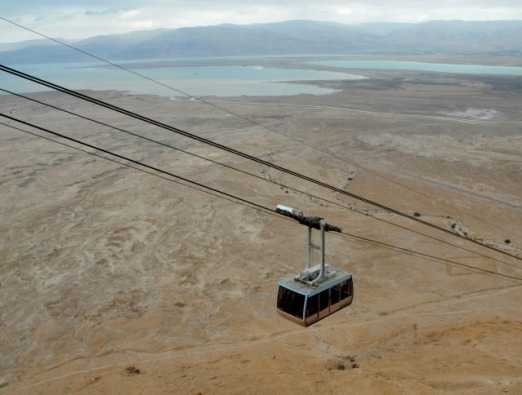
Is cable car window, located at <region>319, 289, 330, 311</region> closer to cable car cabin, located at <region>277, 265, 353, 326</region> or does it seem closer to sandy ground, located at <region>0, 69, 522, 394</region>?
cable car cabin, located at <region>277, 265, 353, 326</region>

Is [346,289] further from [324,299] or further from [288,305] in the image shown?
[288,305]

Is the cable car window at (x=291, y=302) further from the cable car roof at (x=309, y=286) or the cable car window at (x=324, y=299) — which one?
the cable car window at (x=324, y=299)

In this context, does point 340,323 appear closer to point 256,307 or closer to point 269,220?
point 256,307

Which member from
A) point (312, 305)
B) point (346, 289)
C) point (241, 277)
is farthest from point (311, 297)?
point (241, 277)

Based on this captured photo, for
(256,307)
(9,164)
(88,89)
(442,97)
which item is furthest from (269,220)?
(88,89)

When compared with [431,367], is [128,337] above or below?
below

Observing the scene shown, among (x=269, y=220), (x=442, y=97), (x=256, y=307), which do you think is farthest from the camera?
(x=442, y=97)

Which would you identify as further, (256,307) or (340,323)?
(256,307)
